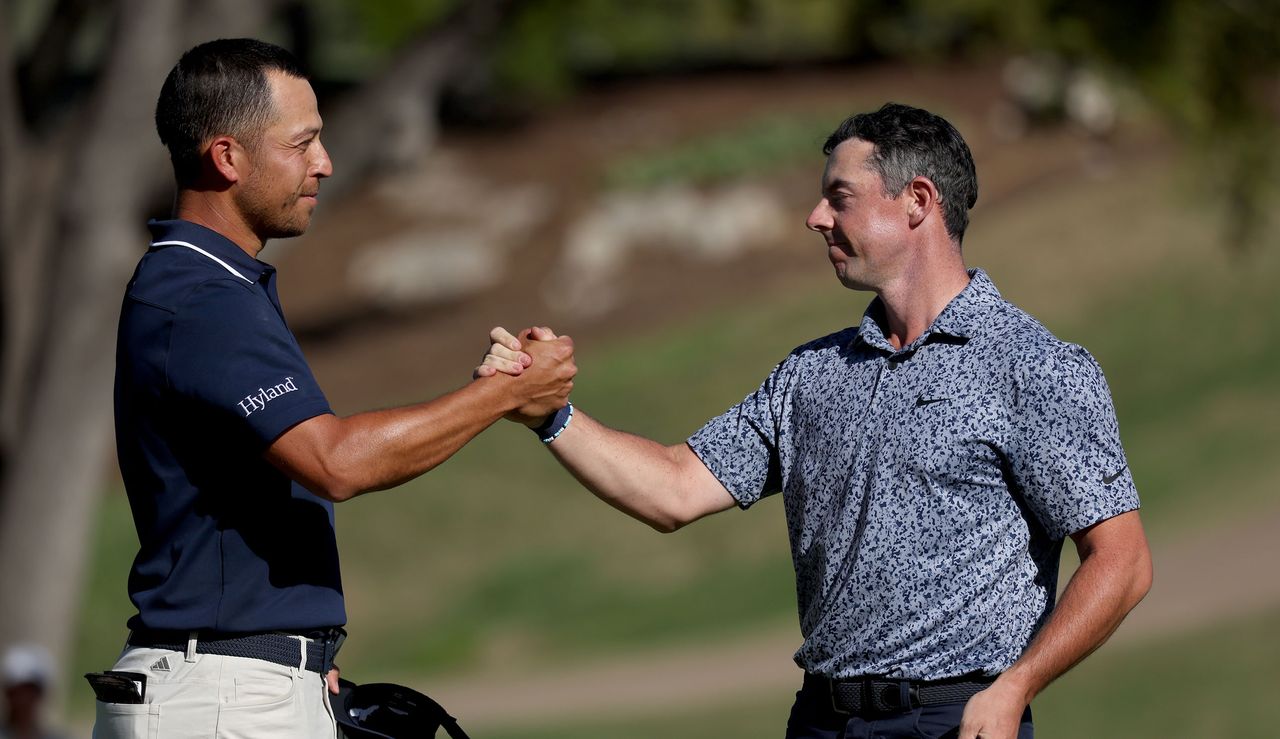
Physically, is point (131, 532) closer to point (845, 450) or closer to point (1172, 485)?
point (1172, 485)

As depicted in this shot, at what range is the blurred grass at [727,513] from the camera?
16.6 m

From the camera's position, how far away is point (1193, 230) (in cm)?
2245

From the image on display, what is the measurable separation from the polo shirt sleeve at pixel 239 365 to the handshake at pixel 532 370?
649 mm

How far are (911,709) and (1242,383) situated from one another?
1607cm

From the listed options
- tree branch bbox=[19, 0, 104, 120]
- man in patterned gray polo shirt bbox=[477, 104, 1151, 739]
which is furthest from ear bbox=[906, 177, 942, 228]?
tree branch bbox=[19, 0, 104, 120]

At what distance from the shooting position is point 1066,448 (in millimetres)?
A: 3584

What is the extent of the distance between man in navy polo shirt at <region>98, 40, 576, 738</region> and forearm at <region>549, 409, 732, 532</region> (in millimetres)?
749

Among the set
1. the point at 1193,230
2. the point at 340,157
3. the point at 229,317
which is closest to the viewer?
the point at 229,317

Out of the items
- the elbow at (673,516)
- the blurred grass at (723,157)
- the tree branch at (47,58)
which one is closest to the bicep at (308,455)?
the elbow at (673,516)

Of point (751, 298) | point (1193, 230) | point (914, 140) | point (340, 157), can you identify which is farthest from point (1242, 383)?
point (914, 140)

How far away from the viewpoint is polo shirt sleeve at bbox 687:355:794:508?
13.8ft

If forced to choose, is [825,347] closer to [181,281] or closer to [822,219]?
[822,219]

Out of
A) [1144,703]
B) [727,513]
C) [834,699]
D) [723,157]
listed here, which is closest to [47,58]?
[727,513]

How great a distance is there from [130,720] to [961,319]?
1.98 metres
